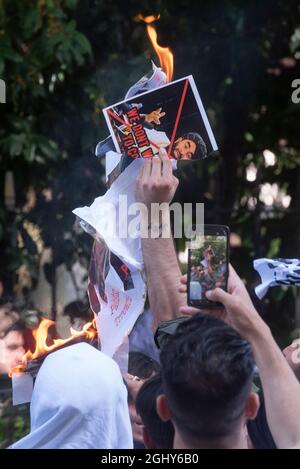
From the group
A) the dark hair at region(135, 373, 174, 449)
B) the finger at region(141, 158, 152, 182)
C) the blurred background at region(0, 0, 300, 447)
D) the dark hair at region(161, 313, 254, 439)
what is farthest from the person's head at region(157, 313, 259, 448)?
the blurred background at region(0, 0, 300, 447)

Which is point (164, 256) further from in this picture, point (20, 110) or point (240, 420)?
point (20, 110)

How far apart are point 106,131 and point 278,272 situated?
65.3 inches

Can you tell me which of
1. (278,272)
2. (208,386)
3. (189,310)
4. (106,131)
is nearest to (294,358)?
(278,272)

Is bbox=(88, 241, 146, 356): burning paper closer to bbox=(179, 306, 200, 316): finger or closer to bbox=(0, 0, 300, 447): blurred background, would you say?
bbox=(179, 306, 200, 316): finger

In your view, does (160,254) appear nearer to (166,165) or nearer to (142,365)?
(166,165)

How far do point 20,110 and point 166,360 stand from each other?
2.19m

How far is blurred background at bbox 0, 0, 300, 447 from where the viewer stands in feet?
10.7

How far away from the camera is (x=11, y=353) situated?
211cm

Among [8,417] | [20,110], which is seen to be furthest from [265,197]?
[8,417]

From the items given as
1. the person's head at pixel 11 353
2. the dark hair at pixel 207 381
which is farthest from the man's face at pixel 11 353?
the dark hair at pixel 207 381

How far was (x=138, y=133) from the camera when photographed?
181 cm

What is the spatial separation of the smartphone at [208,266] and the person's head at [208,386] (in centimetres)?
19

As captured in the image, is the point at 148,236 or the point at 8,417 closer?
the point at 148,236
